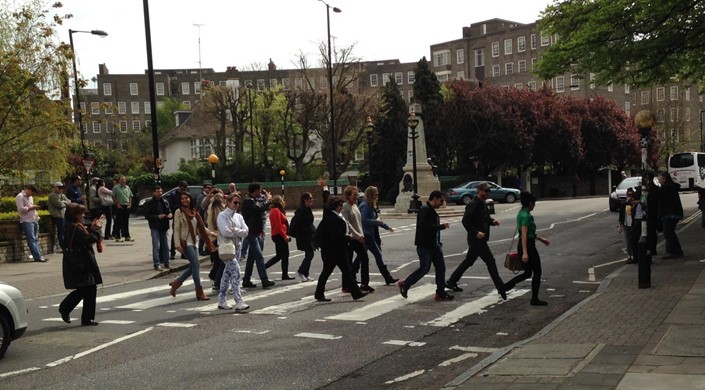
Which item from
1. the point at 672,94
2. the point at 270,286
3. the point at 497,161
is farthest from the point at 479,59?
the point at 270,286

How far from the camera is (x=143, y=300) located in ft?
41.4

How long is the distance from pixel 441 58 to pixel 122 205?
9324cm

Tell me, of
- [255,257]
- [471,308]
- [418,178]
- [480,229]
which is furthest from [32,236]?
[418,178]

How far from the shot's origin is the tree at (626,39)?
2012 cm

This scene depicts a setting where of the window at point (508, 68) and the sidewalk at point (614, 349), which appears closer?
the sidewalk at point (614, 349)

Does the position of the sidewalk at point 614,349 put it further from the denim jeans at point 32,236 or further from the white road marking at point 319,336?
the denim jeans at point 32,236

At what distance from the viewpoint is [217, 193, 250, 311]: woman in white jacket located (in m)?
11.2

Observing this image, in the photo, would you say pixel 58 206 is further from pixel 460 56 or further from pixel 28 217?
pixel 460 56

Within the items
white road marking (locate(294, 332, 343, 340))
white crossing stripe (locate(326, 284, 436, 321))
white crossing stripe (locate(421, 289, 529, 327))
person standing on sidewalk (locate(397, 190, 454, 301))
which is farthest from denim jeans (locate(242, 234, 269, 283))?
white road marking (locate(294, 332, 343, 340))

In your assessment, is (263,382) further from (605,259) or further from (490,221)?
(605,259)

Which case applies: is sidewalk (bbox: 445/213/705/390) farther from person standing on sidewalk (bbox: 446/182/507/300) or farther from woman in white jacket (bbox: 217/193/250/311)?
woman in white jacket (bbox: 217/193/250/311)

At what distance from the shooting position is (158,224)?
1652cm

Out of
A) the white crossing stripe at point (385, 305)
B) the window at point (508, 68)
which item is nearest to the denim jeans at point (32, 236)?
the white crossing stripe at point (385, 305)

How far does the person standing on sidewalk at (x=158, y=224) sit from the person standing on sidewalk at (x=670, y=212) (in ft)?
35.0
